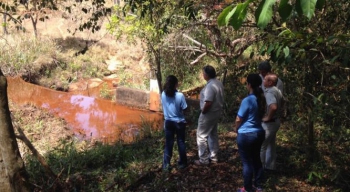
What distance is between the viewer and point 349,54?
260 cm

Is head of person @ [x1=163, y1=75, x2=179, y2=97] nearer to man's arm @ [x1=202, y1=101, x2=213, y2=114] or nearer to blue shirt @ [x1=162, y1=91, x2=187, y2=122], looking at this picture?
blue shirt @ [x1=162, y1=91, x2=187, y2=122]

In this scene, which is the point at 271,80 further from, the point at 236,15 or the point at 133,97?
the point at 133,97

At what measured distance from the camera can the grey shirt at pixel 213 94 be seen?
5160 mm

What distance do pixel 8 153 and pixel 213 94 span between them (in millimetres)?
2894

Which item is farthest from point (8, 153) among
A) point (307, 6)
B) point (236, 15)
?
point (307, 6)

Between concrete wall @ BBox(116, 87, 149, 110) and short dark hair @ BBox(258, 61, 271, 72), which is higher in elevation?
short dark hair @ BBox(258, 61, 271, 72)

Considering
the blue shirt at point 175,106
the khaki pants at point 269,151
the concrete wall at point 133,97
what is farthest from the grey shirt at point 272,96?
the concrete wall at point 133,97

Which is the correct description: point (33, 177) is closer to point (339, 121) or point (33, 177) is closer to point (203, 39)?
point (339, 121)

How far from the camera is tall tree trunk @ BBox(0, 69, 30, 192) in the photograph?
132 inches

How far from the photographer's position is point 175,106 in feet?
17.0

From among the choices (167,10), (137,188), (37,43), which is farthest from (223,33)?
(37,43)

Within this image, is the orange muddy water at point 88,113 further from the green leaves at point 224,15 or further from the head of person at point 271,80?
the green leaves at point 224,15

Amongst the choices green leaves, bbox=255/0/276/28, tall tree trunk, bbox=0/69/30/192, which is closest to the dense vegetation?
green leaves, bbox=255/0/276/28

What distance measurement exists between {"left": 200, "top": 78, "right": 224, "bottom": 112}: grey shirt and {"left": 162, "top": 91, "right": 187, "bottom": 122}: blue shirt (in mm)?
329
